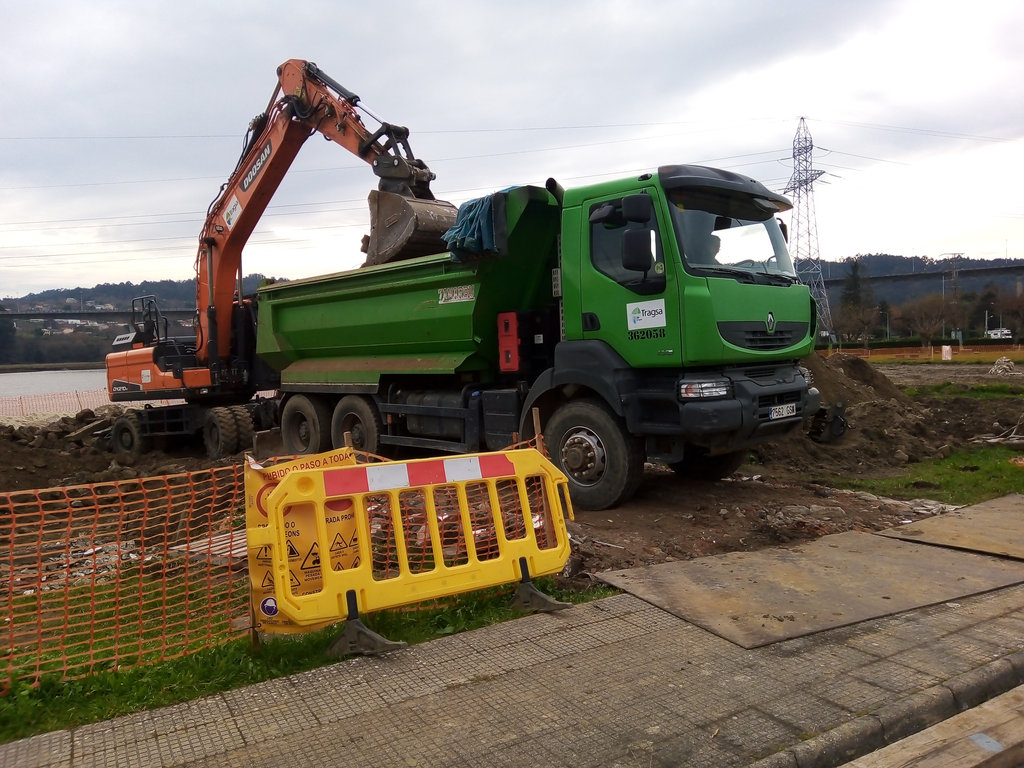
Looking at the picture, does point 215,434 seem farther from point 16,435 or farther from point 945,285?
point 945,285

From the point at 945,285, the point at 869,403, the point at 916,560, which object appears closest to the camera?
the point at 916,560

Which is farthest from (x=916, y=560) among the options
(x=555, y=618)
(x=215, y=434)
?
(x=215, y=434)

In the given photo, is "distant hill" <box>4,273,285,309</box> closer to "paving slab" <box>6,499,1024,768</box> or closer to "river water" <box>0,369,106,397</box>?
"river water" <box>0,369,106,397</box>

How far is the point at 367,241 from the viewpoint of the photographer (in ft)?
34.5

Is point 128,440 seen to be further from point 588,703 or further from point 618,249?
point 588,703

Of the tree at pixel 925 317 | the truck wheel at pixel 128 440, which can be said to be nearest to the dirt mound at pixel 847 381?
the truck wheel at pixel 128 440

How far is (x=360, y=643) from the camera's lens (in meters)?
3.96

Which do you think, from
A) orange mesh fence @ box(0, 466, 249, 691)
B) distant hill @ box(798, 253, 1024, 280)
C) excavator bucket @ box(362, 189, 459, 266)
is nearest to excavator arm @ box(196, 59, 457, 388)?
excavator bucket @ box(362, 189, 459, 266)

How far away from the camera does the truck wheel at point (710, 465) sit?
851cm

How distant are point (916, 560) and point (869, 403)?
298 inches

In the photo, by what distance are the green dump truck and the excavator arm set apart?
74cm

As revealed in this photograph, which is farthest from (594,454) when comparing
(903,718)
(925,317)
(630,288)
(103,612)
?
(925,317)

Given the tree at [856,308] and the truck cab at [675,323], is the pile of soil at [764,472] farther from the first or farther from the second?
the tree at [856,308]

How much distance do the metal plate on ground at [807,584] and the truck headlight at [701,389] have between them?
143 cm
